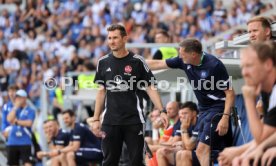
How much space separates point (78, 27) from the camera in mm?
27031

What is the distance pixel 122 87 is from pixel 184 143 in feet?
6.08

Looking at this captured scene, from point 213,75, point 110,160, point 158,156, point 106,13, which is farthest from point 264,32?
point 106,13

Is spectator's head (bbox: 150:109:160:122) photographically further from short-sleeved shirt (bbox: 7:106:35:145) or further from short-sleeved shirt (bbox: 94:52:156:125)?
short-sleeved shirt (bbox: 7:106:35:145)

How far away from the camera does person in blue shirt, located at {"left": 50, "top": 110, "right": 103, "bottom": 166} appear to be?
16219 mm

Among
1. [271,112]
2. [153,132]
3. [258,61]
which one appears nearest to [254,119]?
[271,112]

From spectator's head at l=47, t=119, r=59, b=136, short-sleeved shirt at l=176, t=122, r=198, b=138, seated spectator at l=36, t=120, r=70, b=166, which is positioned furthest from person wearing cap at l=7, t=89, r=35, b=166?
short-sleeved shirt at l=176, t=122, r=198, b=138

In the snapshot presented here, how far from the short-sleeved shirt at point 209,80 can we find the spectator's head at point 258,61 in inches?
143

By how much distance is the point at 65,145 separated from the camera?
16.8 metres

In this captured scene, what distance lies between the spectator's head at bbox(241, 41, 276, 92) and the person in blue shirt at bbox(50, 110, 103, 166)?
9.87 m

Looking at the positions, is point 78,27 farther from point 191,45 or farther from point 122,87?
point 191,45

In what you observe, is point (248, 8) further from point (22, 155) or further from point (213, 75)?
point (213, 75)

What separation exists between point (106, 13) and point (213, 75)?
16.8 m

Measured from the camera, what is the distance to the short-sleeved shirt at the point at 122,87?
33.9ft

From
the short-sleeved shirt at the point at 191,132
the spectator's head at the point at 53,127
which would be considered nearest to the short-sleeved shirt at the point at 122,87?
the short-sleeved shirt at the point at 191,132
